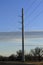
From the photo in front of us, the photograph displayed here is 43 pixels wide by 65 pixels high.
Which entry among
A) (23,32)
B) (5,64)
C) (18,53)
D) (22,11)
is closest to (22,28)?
(23,32)

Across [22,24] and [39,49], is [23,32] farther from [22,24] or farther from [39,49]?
[39,49]

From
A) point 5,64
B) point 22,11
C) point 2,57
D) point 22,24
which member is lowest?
point 5,64

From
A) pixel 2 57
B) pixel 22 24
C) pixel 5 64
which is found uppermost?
pixel 22 24

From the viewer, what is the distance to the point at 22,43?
47.0 m

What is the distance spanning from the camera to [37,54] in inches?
2904

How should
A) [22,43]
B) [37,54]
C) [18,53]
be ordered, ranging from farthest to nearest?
[37,54]
[18,53]
[22,43]

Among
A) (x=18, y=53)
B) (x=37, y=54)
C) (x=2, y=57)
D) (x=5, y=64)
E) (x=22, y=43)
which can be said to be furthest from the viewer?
(x=37, y=54)

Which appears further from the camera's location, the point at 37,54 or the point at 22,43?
the point at 37,54

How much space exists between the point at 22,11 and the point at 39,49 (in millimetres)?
28063

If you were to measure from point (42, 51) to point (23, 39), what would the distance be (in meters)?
30.1

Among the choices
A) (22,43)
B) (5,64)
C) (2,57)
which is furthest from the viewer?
(2,57)

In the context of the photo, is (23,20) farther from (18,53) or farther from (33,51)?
(33,51)

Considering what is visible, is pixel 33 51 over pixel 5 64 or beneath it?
over

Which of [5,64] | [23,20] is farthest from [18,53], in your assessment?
[5,64]
